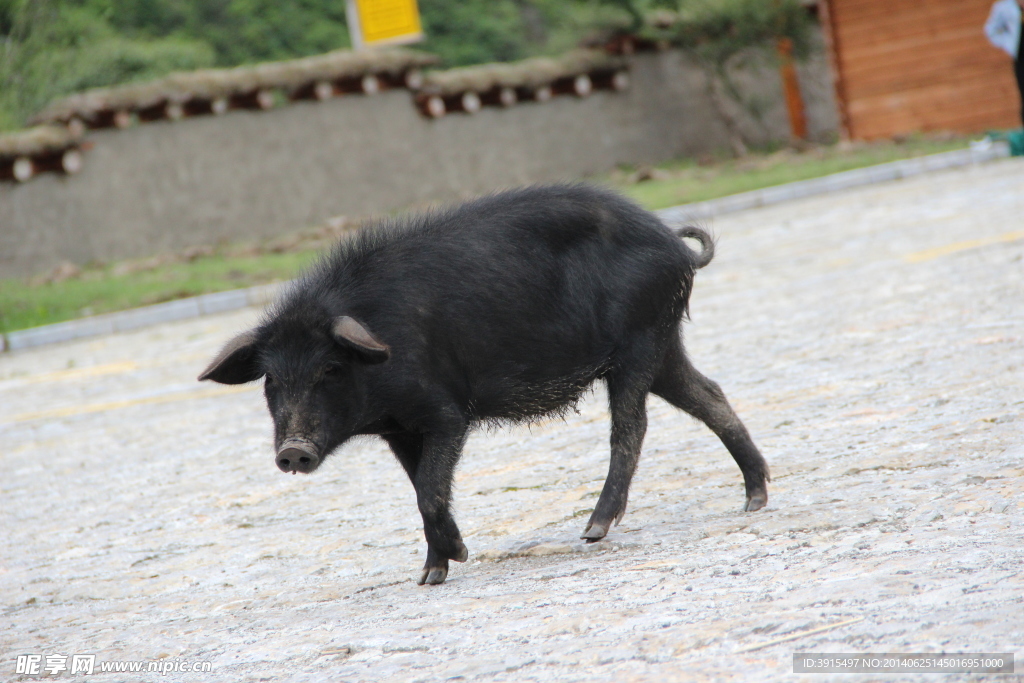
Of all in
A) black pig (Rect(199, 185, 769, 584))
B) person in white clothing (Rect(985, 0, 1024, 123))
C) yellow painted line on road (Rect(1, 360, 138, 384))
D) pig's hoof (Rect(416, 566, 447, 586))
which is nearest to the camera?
black pig (Rect(199, 185, 769, 584))

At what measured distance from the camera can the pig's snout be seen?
339 cm

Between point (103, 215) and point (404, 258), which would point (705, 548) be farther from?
point (103, 215)

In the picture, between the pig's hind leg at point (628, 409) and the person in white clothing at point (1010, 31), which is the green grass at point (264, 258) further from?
the pig's hind leg at point (628, 409)

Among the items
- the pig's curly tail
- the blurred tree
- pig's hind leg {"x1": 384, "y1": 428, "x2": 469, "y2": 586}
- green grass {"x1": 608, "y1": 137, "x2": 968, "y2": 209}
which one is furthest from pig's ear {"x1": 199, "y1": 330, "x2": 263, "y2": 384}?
the blurred tree

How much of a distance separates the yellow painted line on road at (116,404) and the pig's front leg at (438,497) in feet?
15.4

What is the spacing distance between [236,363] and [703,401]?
1.60 metres

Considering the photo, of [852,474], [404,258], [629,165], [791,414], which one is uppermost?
[404,258]

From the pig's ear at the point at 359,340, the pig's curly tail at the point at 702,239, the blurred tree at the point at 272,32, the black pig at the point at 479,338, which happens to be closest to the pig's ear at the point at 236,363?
the black pig at the point at 479,338

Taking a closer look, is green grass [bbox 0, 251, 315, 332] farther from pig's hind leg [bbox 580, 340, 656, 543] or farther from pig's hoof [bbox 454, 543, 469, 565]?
pig's hoof [bbox 454, 543, 469, 565]

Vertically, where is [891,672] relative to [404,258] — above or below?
below

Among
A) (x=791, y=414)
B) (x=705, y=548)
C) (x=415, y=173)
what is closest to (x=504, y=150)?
(x=415, y=173)

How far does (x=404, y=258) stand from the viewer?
3.91m

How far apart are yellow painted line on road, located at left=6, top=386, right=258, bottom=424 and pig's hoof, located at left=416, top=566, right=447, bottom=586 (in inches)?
184

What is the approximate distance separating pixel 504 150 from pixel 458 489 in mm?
18006
